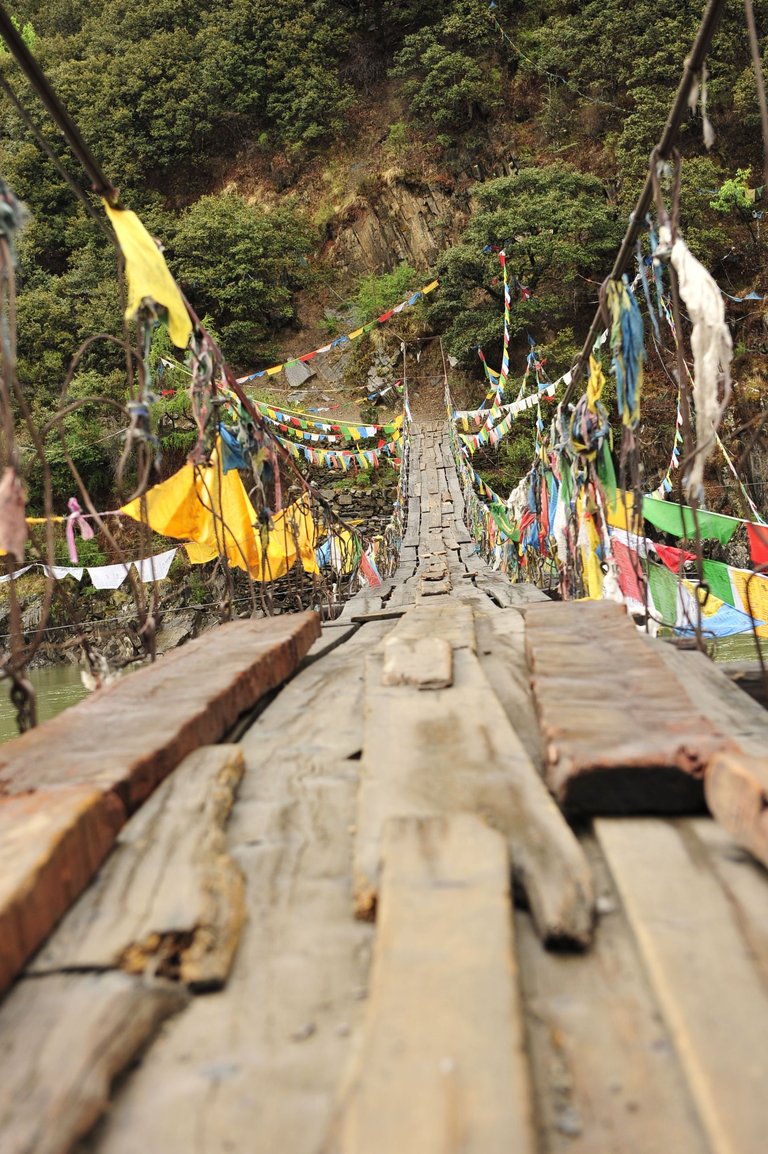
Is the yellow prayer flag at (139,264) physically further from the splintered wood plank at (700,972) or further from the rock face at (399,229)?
the rock face at (399,229)

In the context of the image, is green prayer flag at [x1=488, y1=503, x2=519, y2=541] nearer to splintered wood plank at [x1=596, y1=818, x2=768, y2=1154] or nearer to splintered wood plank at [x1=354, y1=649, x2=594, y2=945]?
splintered wood plank at [x1=354, y1=649, x2=594, y2=945]

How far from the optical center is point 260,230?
2014 centimetres

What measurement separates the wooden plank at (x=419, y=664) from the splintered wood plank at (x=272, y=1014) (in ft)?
1.34

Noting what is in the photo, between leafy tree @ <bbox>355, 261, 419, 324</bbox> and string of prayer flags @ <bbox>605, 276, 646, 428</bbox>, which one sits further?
leafy tree @ <bbox>355, 261, 419, 324</bbox>

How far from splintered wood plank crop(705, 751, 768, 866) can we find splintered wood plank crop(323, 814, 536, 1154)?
0.88 feet

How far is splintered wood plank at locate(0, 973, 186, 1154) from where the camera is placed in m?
0.59

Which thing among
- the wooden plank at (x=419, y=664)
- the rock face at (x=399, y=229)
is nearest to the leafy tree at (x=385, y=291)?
the rock face at (x=399, y=229)

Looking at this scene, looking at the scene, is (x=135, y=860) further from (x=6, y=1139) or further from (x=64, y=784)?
(x=6, y=1139)

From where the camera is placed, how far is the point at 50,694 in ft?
44.4

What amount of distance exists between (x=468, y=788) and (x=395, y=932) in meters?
0.34

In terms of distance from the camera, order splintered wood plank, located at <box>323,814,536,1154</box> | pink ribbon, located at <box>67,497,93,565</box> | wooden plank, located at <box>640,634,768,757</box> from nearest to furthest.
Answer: splintered wood plank, located at <box>323,814,536,1154</box> < wooden plank, located at <box>640,634,768,757</box> < pink ribbon, located at <box>67,497,93,565</box>

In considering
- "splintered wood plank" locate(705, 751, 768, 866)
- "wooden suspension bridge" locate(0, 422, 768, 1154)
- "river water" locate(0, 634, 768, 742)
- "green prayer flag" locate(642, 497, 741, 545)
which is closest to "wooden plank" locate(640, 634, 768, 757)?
"wooden suspension bridge" locate(0, 422, 768, 1154)

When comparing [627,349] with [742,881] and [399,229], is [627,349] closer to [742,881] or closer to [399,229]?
[742,881]

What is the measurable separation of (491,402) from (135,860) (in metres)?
17.6
